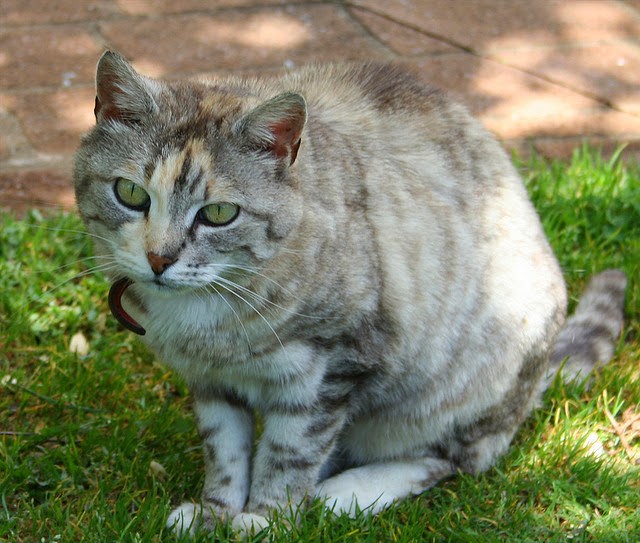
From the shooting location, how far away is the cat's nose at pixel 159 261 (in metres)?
2.23

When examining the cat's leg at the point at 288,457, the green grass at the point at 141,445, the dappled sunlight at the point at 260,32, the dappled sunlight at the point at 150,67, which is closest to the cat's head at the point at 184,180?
the green grass at the point at 141,445

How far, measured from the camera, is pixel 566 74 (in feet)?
16.6

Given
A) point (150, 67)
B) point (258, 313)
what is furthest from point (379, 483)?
point (150, 67)

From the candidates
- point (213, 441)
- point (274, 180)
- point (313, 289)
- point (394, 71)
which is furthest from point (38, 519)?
point (394, 71)

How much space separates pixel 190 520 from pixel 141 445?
0.37 meters

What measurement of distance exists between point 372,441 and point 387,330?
1.68 feet

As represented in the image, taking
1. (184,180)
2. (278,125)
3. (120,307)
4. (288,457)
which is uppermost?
(278,125)

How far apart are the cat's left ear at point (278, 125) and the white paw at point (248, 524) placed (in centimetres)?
107

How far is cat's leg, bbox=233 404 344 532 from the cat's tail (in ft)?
3.30

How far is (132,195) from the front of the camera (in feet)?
7.55

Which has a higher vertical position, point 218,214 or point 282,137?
point 282,137

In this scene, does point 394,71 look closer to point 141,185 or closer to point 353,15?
point 141,185

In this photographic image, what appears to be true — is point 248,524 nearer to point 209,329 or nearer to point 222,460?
point 222,460

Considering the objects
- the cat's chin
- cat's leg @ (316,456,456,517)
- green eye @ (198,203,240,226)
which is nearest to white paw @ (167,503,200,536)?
cat's leg @ (316,456,456,517)
